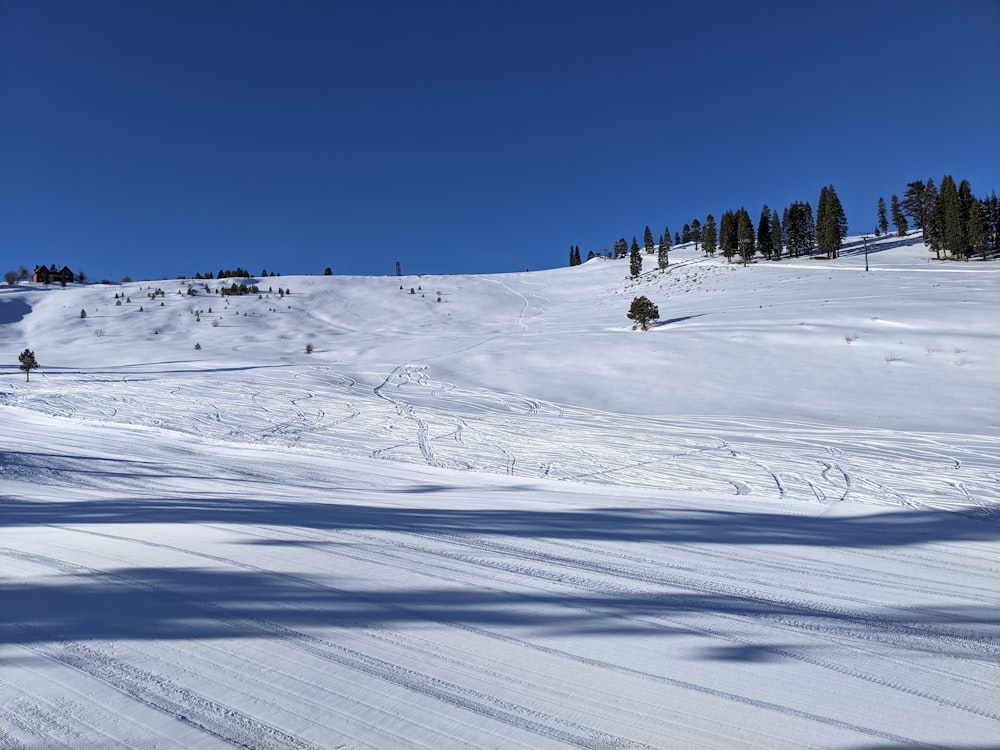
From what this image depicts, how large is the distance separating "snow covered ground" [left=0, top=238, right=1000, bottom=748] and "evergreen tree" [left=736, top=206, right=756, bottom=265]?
155ft

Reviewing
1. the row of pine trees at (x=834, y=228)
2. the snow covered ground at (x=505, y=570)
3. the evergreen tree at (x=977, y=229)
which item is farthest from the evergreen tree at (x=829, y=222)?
the snow covered ground at (x=505, y=570)

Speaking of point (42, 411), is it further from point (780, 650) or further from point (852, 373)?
point (852, 373)

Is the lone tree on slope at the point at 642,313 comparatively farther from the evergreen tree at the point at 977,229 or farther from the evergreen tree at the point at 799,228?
the evergreen tree at the point at 799,228

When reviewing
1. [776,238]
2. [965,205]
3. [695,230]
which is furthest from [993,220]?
[695,230]

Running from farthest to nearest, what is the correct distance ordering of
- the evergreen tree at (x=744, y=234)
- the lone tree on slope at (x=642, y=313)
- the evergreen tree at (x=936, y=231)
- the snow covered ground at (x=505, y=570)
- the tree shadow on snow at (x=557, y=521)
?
the evergreen tree at (x=744, y=234) → the evergreen tree at (x=936, y=231) → the lone tree on slope at (x=642, y=313) → the tree shadow on snow at (x=557, y=521) → the snow covered ground at (x=505, y=570)

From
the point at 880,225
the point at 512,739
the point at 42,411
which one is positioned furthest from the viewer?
the point at 880,225

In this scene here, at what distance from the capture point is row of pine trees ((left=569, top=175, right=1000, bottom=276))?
1810 inches

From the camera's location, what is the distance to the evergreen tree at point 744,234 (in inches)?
2183

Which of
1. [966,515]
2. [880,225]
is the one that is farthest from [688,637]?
[880,225]

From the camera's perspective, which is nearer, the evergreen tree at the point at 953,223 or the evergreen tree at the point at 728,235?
the evergreen tree at the point at 953,223

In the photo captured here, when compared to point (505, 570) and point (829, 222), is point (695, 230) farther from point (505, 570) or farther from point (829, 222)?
point (505, 570)

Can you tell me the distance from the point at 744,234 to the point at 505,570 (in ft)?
199

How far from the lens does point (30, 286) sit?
4188cm

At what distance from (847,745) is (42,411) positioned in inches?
559
